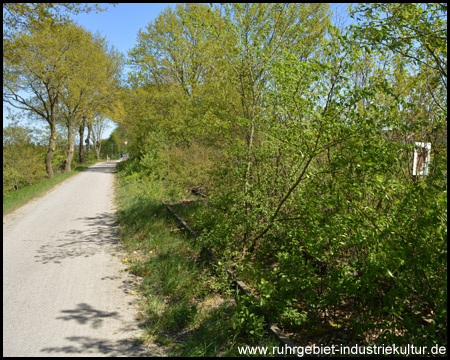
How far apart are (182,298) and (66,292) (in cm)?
174

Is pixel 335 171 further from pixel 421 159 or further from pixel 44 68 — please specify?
Result: pixel 44 68

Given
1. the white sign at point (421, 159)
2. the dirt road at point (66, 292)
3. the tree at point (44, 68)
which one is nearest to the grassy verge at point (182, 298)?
the dirt road at point (66, 292)

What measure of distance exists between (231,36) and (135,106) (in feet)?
57.1

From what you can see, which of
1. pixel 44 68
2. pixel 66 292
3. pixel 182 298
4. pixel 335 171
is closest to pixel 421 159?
pixel 335 171

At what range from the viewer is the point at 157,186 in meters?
14.5

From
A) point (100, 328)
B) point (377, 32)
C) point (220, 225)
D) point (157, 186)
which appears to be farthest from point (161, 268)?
point (157, 186)

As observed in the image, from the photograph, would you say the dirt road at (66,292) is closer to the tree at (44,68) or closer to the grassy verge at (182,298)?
the grassy verge at (182,298)

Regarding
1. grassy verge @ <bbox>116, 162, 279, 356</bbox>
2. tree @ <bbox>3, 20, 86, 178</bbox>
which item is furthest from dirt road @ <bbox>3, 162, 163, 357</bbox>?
tree @ <bbox>3, 20, 86, 178</bbox>

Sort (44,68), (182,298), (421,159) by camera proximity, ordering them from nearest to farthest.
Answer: (421,159), (182,298), (44,68)

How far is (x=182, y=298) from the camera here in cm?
490

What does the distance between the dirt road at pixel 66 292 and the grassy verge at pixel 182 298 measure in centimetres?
27

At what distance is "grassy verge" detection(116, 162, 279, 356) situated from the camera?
147 inches

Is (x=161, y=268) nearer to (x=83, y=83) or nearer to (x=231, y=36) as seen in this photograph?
(x=231, y=36)

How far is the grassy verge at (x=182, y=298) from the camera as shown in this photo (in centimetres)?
373
